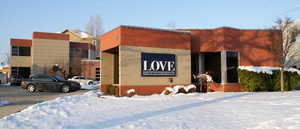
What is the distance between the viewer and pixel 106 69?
18.0 metres

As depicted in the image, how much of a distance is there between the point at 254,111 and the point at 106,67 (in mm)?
11744

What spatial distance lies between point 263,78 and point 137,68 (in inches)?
323

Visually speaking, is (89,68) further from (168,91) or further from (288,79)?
(288,79)

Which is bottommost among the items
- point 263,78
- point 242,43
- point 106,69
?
point 263,78

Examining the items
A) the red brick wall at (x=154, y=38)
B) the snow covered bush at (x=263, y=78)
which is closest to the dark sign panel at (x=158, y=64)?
the red brick wall at (x=154, y=38)

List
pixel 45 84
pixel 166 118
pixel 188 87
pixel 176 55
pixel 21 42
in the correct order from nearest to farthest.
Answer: pixel 166 118 < pixel 188 87 < pixel 176 55 < pixel 45 84 < pixel 21 42

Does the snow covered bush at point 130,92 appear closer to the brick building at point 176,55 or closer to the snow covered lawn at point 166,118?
the brick building at point 176,55

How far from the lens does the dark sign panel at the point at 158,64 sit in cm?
1502

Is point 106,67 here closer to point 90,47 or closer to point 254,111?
point 254,111

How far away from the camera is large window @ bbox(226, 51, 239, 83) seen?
1647 centimetres

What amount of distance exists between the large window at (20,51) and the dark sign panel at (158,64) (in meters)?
29.1

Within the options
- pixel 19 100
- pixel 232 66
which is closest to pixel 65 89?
pixel 19 100

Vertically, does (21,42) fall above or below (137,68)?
above

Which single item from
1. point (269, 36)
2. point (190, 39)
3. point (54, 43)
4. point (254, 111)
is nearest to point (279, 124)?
point (254, 111)
